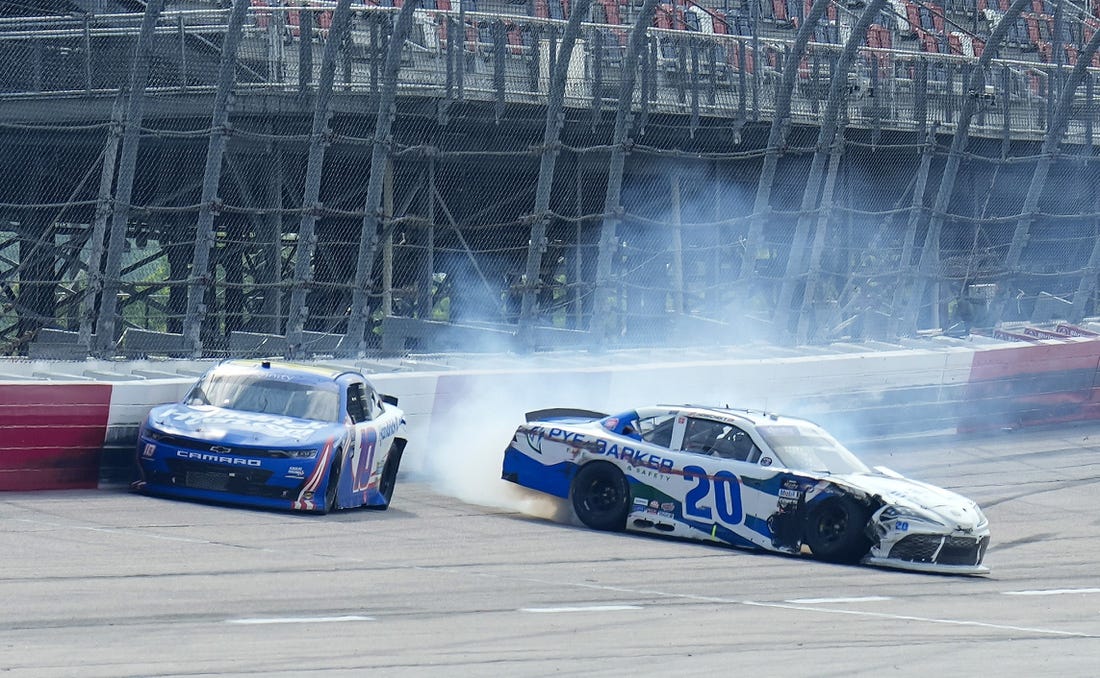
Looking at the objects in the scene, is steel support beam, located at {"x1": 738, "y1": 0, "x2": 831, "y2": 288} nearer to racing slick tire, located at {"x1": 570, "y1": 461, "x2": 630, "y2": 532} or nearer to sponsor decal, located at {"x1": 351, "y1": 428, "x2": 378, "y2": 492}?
racing slick tire, located at {"x1": 570, "y1": 461, "x2": 630, "y2": 532}

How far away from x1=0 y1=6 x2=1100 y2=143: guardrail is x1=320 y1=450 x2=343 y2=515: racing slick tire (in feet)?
15.5

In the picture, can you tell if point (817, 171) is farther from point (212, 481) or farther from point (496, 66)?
point (212, 481)

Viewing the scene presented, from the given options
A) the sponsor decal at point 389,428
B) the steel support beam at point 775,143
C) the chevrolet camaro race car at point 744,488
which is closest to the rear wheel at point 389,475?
the sponsor decal at point 389,428

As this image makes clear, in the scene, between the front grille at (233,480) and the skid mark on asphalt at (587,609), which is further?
the front grille at (233,480)

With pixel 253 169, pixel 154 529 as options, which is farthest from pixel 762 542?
pixel 253 169

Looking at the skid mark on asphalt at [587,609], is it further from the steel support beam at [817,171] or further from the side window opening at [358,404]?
the steel support beam at [817,171]

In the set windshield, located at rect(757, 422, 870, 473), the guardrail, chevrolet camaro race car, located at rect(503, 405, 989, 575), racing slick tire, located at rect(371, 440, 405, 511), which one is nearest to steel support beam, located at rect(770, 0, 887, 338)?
the guardrail

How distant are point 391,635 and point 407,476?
761 centimetres

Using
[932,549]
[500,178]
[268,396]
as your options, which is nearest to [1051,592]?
[932,549]

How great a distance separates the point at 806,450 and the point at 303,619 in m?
5.25

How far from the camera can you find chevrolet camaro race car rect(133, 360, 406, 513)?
473 inches

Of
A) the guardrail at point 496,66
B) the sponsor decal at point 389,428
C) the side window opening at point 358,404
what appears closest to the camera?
the side window opening at point 358,404

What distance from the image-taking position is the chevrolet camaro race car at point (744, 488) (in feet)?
37.9

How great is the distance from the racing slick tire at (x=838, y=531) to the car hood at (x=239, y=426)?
3.46m
